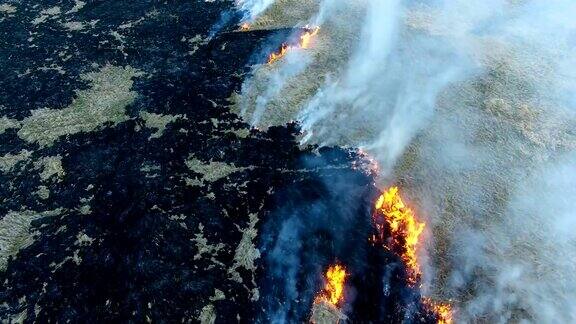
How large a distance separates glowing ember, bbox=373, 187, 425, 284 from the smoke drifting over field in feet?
2.63

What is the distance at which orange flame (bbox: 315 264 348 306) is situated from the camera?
795 inches

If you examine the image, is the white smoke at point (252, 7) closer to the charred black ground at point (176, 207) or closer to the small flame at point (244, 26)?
the small flame at point (244, 26)

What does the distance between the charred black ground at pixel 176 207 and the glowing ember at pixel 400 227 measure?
0.71m

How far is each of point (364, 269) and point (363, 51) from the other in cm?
1907

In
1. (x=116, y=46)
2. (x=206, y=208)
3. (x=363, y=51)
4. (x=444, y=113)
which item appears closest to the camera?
(x=206, y=208)

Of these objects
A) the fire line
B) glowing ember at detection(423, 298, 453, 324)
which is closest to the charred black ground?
glowing ember at detection(423, 298, 453, 324)

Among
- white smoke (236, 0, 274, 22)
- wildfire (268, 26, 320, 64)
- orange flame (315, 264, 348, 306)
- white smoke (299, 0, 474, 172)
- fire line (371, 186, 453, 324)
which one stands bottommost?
orange flame (315, 264, 348, 306)

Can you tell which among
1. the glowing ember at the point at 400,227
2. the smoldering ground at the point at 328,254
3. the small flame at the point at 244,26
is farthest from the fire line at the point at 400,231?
the small flame at the point at 244,26

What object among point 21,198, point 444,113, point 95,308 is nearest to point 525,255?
point 444,113

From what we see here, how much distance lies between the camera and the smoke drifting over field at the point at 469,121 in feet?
67.6

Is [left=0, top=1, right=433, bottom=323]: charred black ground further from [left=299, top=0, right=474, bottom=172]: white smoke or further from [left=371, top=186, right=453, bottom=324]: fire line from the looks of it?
[left=299, top=0, right=474, bottom=172]: white smoke

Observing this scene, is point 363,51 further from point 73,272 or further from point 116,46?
point 73,272

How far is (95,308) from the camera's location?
815 inches

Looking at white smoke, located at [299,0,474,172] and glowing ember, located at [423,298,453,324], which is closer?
glowing ember, located at [423,298,453,324]
